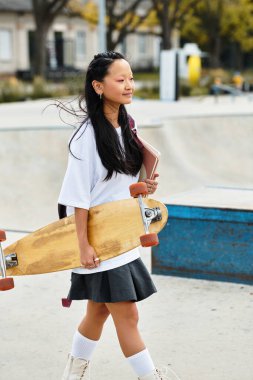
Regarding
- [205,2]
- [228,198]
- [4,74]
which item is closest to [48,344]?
[228,198]

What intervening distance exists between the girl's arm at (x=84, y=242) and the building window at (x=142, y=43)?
57830 millimetres

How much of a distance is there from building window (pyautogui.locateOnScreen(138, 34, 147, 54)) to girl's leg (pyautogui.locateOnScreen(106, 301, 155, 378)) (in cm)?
5786

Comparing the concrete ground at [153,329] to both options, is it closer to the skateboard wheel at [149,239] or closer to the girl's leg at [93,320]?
the girl's leg at [93,320]

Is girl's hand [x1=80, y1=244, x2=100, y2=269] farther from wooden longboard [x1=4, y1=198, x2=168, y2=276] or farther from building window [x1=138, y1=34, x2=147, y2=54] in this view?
building window [x1=138, y1=34, x2=147, y2=54]

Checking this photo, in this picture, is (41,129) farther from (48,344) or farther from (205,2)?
(205,2)

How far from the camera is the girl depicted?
3.11 m

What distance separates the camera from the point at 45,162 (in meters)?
11.0

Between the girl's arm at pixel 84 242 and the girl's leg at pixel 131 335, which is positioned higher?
the girl's arm at pixel 84 242

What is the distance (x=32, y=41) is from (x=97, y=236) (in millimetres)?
47371

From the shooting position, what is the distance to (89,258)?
3.11m

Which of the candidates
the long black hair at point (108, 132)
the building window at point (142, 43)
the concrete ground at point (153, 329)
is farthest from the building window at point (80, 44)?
the long black hair at point (108, 132)

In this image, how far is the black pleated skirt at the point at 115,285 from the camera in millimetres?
3109

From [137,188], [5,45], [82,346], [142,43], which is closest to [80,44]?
[142,43]

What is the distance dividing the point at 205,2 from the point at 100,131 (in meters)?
47.8
